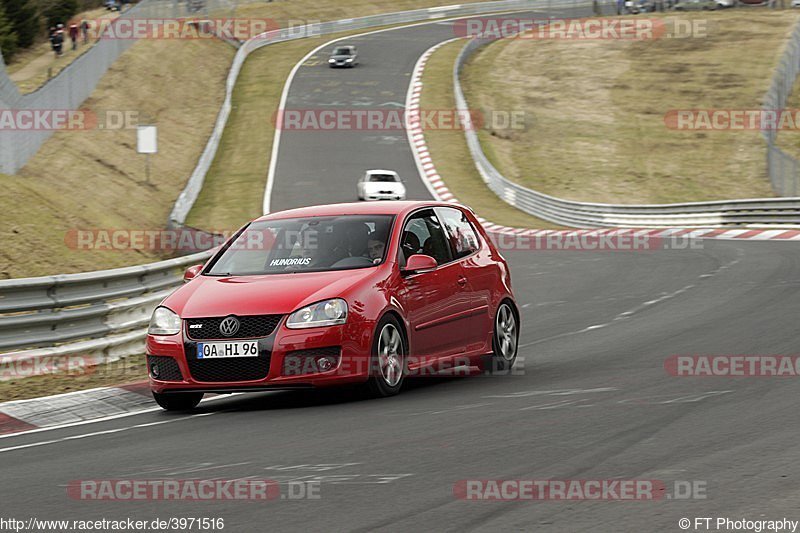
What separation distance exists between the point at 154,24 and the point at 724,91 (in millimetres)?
26217

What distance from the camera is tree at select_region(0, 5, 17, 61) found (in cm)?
5462

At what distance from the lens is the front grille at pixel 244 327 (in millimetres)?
9664

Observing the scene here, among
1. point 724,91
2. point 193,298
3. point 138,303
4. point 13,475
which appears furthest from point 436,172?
point 13,475

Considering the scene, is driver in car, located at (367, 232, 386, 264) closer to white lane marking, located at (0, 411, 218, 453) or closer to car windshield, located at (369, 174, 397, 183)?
white lane marking, located at (0, 411, 218, 453)

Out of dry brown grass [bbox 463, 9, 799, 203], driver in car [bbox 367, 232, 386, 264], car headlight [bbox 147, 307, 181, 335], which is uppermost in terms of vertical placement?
driver in car [bbox 367, 232, 386, 264]

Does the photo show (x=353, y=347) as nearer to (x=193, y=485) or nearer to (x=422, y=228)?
(x=422, y=228)

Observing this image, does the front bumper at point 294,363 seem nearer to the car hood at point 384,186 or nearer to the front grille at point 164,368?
the front grille at point 164,368

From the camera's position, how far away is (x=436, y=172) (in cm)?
4519

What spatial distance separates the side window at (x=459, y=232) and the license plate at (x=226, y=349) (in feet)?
8.06

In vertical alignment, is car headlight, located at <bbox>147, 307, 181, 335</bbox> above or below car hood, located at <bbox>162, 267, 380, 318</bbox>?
below

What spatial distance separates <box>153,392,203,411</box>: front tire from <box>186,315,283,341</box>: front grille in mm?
639

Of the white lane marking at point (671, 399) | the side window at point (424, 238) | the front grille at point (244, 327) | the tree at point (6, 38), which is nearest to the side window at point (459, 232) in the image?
the side window at point (424, 238)

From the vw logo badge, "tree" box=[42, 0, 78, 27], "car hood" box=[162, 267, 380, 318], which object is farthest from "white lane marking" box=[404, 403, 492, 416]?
"tree" box=[42, 0, 78, 27]

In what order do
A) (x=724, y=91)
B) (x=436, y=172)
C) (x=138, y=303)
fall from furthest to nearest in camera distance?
1. (x=724, y=91)
2. (x=436, y=172)
3. (x=138, y=303)
